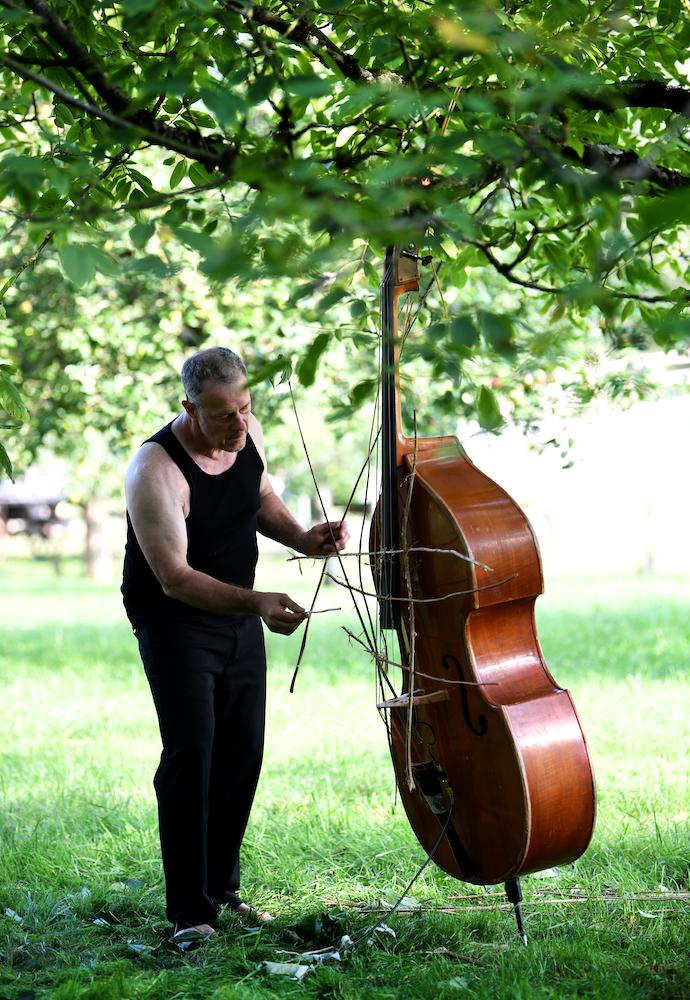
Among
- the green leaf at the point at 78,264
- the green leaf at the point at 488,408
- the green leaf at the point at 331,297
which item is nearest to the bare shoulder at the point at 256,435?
the green leaf at the point at 488,408

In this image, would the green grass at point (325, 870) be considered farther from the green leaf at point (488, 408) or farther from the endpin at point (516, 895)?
the green leaf at point (488, 408)

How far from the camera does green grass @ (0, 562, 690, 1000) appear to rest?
10.9ft

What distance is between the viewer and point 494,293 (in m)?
8.93

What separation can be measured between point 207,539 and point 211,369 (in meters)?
0.58

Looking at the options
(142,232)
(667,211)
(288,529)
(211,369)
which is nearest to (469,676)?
(288,529)

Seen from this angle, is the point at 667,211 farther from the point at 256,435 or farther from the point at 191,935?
the point at 191,935

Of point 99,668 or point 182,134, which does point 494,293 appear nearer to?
point 99,668

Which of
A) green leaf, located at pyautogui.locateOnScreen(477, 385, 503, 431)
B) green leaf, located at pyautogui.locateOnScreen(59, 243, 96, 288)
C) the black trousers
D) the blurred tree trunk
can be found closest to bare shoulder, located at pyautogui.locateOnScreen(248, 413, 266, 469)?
the black trousers

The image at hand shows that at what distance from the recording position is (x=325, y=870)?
4.33 meters

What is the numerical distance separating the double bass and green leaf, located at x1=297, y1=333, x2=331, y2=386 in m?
1.28

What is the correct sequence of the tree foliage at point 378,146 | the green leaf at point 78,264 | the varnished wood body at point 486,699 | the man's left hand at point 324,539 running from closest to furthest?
the tree foliage at point 378,146, the green leaf at point 78,264, the varnished wood body at point 486,699, the man's left hand at point 324,539

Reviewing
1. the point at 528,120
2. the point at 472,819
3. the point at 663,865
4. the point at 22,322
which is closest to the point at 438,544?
Answer: the point at 472,819

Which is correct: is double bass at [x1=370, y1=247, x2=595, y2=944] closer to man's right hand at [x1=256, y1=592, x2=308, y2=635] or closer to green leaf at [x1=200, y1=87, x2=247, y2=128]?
man's right hand at [x1=256, y1=592, x2=308, y2=635]

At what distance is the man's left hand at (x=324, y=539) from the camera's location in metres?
3.81
